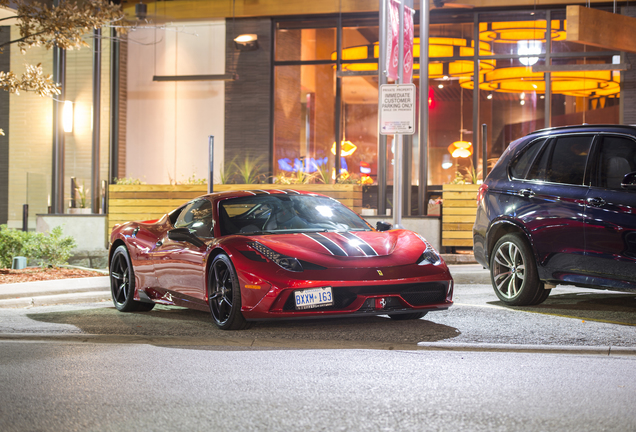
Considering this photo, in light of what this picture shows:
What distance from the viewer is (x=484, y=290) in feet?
34.6

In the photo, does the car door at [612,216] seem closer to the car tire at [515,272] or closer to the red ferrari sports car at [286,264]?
the car tire at [515,272]

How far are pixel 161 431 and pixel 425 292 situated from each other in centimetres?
348

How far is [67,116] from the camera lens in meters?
19.5

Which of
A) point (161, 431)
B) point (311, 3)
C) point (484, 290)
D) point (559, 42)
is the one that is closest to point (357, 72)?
point (311, 3)

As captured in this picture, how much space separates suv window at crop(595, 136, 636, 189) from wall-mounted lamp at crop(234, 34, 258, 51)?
1399 centimetres

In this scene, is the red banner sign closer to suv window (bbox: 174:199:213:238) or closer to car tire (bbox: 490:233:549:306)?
car tire (bbox: 490:233:549:306)

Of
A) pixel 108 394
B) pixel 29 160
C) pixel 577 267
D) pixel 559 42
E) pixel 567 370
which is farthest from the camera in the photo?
pixel 29 160

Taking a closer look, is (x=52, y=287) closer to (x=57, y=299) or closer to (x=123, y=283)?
(x=57, y=299)

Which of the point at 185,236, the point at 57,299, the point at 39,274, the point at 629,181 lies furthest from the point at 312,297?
the point at 39,274

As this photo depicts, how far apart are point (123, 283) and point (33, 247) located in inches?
219

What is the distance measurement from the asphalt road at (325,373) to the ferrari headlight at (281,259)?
1.98 ft

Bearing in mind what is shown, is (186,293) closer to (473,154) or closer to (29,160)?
(473,154)

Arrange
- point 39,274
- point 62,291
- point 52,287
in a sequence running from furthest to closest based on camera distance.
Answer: point 39,274, point 52,287, point 62,291

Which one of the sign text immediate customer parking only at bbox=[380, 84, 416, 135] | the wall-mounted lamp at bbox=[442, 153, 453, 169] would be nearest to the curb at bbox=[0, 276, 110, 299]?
the sign text immediate customer parking only at bbox=[380, 84, 416, 135]
